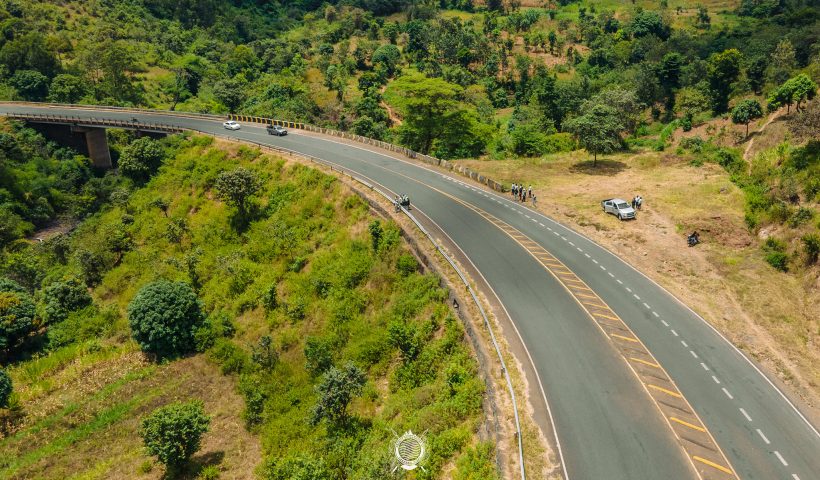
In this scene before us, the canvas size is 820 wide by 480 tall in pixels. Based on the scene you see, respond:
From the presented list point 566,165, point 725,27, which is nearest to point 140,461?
point 566,165

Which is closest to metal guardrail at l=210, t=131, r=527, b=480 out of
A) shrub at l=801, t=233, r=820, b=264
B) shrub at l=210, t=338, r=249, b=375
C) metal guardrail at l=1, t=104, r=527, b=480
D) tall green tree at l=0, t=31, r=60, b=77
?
metal guardrail at l=1, t=104, r=527, b=480

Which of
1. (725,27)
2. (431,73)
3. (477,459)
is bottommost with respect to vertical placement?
(477,459)

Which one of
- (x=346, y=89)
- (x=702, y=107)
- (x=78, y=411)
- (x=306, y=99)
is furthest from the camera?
(x=346, y=89)

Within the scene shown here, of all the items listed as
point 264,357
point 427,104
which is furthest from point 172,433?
point 427,104

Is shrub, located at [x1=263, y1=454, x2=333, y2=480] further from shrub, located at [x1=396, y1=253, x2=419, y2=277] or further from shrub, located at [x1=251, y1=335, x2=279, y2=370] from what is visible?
shrub, located at [x1=396, y1=253, x2=419, y2=277]

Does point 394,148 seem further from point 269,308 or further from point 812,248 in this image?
point 812,248

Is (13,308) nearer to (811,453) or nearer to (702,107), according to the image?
(811,453)
